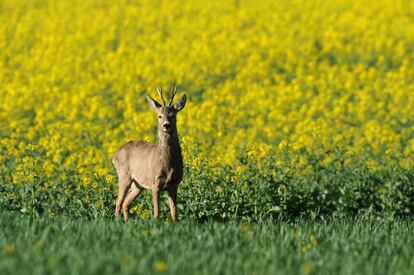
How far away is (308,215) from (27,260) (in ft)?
18.1

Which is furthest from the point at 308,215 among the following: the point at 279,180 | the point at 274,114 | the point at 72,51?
the point at 72,51

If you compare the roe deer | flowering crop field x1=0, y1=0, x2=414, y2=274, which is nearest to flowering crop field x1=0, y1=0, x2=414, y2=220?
flowering crop field x1=0, y1=0, x2=414, y2=274

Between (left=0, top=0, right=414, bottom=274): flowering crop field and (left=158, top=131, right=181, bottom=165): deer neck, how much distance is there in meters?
0.74

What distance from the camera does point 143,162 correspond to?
9.88 meters

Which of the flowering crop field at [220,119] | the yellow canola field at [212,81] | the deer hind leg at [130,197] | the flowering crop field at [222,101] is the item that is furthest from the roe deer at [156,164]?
the yellow canola field at [212,81]

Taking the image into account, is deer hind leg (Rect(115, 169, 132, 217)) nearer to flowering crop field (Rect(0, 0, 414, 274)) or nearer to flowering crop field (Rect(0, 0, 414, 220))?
flowering crop field (Rect(0, 0, 414, 274))

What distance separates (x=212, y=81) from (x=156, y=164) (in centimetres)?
1017

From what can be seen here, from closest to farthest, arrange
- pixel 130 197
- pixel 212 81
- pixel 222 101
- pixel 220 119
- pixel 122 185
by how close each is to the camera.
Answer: pixel 122 185 → pixel 130 197 → pixel 220 119 → pixel 222 101 → pixel 212 81

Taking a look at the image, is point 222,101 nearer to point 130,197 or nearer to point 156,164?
point 130,197

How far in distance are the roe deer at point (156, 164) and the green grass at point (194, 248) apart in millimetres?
741

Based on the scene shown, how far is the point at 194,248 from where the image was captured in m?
7.44

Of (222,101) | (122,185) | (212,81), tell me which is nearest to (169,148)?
(122,185)

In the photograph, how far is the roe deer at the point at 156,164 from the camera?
9.28m

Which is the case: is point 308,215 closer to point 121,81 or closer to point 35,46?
point 121,81
